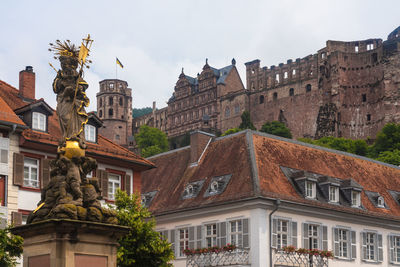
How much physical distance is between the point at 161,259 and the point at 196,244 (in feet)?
38.9

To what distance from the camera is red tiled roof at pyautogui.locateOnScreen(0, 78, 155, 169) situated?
3162 centimetres

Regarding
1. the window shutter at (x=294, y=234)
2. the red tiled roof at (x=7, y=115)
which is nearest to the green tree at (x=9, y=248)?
the red tiled roof at (x=7, y=115)

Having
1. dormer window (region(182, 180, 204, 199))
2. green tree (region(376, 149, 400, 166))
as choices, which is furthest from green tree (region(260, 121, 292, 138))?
dormer window (region(182, 180, 204, 199))

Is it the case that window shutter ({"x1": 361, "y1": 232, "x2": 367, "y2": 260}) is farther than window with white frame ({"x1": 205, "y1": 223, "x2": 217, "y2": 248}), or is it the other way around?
window shutter ({"x1": 361, "y1": 232, "x2": 367, "y2": 260})

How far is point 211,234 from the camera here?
3862 centimetres

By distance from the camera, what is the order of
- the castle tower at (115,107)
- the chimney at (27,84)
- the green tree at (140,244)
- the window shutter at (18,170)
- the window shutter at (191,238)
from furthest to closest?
the castle tower at (115,107) → the window shutter at (191,238) → the chimney at (27,84) → the window shutter at (18,170) → the green tree at (140,244)

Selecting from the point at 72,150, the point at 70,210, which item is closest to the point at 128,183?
the point at 72,150

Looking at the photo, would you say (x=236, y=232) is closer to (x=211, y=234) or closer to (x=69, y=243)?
(x=211, y=234)

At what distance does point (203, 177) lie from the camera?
136 ft

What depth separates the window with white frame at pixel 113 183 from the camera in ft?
116

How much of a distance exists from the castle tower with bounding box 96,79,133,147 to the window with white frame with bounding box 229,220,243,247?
129002 mm

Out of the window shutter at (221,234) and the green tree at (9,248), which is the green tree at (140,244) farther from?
the window shutter at (221,234)

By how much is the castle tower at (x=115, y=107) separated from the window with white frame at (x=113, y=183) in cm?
12971

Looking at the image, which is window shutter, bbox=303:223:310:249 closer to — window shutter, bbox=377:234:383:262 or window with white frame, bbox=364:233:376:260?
window with white frame, bbox=364:233:376:260
